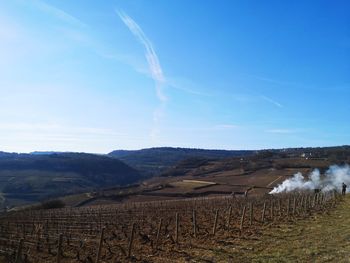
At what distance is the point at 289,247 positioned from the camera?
21.5 meters

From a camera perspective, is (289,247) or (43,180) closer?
(289,247)

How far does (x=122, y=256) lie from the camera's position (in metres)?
22.2

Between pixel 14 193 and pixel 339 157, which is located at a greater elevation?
pixel 339 157

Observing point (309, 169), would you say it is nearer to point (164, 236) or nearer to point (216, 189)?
point (216, 189)

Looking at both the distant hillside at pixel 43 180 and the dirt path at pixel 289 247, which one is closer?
the dirt path at pixel 289 247

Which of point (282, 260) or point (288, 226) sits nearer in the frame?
point (282, 260)

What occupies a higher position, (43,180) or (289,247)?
(289,247)

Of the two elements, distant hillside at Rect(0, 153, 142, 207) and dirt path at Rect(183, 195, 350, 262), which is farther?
distant hillside at Rect(0, 153, 142, 207)

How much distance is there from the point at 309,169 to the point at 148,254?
114 meters

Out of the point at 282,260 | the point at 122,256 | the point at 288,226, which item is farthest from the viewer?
the point at 288,226

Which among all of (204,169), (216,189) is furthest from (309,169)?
(204,169)

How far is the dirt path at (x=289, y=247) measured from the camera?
19.1m

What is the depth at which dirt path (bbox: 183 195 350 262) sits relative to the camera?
19.1 m

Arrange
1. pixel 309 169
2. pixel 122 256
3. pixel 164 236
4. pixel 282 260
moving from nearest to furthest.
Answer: pixel 282 260 → pixel 122 256 → pixel 164 236 → pixel 309 169
